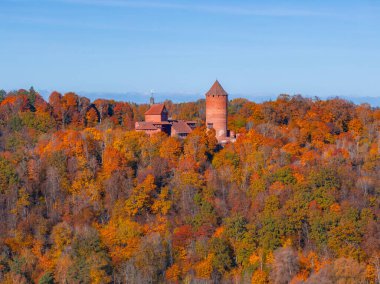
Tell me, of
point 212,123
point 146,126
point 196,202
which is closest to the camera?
point 196,202

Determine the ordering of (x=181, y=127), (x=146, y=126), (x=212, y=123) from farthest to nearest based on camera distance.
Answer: (x=181, y=127) → (x=212, y=123) → (x=146, y=126)

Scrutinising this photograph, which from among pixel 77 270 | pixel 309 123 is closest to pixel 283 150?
pixel 309 123

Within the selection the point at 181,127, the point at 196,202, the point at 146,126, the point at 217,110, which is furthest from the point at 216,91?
the point at 196,202

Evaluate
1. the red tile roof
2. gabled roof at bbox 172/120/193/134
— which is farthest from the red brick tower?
the red tile roof

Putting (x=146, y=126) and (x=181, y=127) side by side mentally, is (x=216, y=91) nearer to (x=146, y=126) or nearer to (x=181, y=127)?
(x=181, y=127)

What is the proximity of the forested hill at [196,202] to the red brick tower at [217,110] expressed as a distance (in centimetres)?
177

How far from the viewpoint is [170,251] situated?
1406 inches

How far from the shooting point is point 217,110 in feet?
150

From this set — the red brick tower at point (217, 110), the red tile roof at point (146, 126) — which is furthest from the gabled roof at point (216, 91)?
the red tile roof at point (146, 126)

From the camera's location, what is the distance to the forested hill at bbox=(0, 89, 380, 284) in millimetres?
34344

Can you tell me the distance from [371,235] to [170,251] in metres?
9.33

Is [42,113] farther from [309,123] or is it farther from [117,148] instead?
[309,123]

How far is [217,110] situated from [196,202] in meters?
8.47

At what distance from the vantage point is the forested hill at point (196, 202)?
113 ft
